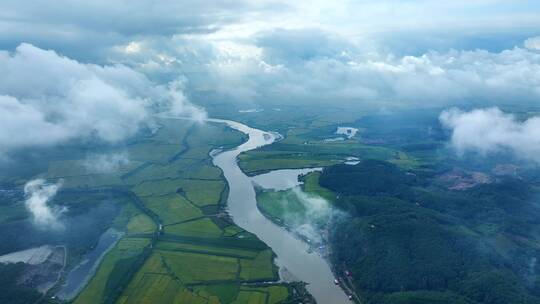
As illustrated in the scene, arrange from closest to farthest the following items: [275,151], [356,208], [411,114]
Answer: [356,208], [275,151], [411,114]

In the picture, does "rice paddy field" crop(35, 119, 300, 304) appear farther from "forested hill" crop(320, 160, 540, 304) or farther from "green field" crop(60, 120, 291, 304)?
"forested hill" crop(320, 160, 540, 304)

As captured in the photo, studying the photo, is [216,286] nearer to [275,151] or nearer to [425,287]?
[425,287]

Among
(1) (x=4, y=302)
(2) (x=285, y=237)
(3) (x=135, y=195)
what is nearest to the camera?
(1) (x=4, y=302)

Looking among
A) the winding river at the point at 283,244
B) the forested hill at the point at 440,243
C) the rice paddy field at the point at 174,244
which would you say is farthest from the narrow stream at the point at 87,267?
the forested hill at the point at 440,243

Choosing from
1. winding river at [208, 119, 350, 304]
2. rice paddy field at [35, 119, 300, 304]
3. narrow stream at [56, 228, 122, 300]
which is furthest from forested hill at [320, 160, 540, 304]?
narrow stream at [56, 228, 122, 300]

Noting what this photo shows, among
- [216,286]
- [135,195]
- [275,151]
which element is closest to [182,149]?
[275,151]

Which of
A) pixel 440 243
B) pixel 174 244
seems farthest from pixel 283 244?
pixel 440 243

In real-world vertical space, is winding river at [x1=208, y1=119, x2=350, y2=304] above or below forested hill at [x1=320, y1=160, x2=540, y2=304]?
below
